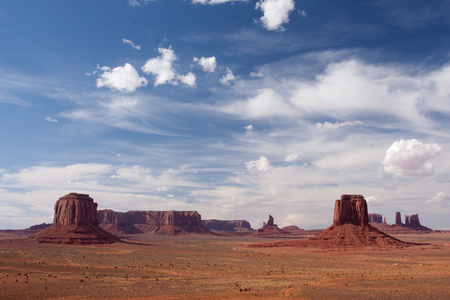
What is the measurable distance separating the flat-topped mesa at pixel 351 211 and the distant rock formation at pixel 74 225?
6790 centimetres

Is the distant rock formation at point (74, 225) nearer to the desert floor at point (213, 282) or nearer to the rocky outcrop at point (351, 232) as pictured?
the desert floor at point (213, 282)

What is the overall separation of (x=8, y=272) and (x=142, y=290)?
22.4 meters

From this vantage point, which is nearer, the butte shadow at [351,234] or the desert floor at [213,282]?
the desert floor at [213,282]

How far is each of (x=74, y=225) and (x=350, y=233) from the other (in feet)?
267

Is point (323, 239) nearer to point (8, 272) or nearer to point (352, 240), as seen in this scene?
point (352, 240)

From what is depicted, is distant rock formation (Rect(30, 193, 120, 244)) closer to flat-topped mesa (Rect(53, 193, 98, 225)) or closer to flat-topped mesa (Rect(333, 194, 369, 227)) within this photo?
flat-topped mesa (Rect(53, 193, 98, 225))

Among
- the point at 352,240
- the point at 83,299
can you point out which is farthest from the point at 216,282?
the point at 352,240

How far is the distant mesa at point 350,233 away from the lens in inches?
3632

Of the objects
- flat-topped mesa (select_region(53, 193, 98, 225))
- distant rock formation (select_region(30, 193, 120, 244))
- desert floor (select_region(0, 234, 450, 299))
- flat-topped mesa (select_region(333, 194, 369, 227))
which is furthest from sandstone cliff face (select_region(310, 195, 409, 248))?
flat-topped mesa (select_region(53, 193, 98, 225))

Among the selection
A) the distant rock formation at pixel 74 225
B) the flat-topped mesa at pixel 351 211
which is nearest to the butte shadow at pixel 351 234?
the flat-topped mesa at pixel 351 211

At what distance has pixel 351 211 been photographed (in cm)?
10369

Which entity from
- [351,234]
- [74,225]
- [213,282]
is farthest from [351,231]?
[74,225]

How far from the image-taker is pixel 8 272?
152 feet

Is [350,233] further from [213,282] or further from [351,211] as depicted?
[213,282]
